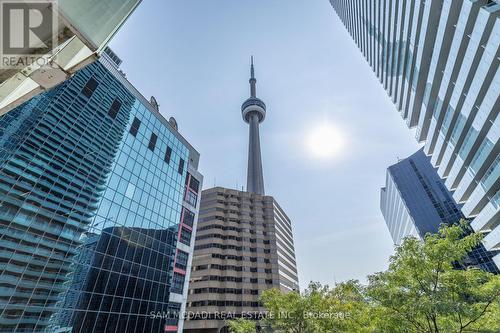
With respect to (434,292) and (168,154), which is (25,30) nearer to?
(434,292)

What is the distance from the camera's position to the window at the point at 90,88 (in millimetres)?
23027

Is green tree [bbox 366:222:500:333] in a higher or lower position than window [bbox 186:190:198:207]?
lower

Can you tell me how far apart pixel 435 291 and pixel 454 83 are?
29744mm

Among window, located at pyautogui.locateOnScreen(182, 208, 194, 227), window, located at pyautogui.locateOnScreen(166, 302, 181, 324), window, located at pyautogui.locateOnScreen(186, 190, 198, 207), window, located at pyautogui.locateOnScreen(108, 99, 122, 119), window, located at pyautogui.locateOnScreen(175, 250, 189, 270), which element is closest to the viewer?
window, located at pyautogui.locateOnScreen(108, 99, 122, 119)

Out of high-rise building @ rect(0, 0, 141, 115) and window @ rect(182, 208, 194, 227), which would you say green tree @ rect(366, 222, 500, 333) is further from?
window @ rect(182, 208, 194, 227)

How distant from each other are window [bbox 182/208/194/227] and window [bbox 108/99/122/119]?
51.5ft

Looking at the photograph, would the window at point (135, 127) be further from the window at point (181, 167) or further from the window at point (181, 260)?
the window at point (181, 260)

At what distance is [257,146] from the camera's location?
343ft

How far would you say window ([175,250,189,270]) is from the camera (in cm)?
3065

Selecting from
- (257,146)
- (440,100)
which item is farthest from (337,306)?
(257,146)

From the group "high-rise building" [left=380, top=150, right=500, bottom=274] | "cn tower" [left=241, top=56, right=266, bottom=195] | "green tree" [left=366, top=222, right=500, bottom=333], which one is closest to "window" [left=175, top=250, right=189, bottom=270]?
"green tree" [left=366, top=222, right=500, bottom=333]

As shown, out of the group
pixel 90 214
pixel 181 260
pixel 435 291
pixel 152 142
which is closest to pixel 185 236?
pixel 181 260

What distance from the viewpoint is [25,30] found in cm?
228

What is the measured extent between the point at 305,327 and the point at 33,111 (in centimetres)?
2586
